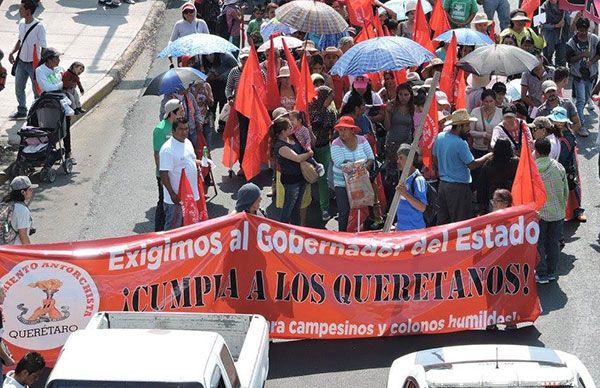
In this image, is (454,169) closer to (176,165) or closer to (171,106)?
(176,165)

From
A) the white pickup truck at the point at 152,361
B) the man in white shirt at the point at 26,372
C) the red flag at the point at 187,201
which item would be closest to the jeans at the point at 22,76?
the red flag at the point at 187,201

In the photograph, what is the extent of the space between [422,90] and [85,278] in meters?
5.79

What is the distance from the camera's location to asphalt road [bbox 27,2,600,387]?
1177 cm

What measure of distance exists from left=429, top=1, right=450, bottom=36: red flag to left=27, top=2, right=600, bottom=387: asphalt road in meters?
2.63

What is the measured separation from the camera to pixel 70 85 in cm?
1727

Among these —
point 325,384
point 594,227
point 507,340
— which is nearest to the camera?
point 325,384

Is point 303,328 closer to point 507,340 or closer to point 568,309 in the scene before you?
point 507,340

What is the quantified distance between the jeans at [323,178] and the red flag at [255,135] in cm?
72

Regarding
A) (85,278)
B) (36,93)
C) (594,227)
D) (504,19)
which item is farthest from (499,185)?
(504,19)

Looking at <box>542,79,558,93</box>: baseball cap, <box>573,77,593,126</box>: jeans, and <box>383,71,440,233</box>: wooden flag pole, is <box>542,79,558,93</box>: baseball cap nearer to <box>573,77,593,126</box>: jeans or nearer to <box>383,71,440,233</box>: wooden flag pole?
<box>573,77,593,126</box>: jeans

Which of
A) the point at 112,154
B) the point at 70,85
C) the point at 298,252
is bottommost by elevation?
the point at 112,154

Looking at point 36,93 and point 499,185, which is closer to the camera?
point 499,185

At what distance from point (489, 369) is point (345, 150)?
550 cm

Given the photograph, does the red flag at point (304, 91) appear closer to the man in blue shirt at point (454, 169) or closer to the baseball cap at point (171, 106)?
the baseball cap at point (171, 106)
